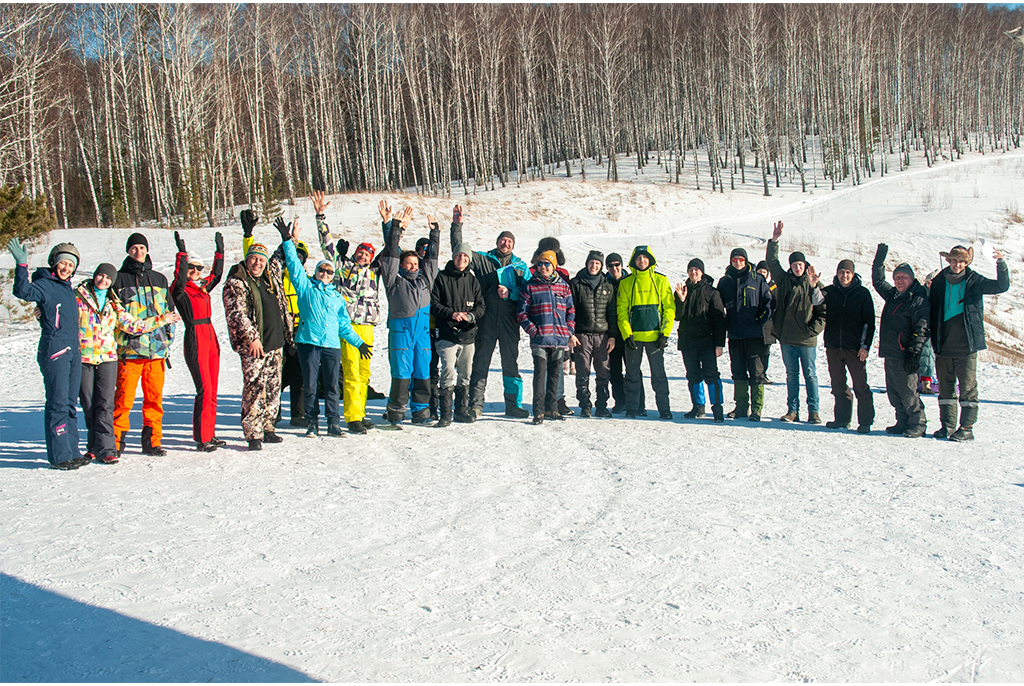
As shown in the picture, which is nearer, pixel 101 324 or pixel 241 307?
pixel 101 324

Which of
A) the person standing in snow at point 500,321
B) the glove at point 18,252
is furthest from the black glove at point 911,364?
the glove at point 18,252

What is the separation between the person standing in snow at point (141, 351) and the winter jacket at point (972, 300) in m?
7.65

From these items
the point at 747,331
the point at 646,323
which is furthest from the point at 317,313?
the point at 747,331

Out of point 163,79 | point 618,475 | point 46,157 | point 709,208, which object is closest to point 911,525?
point 618,475

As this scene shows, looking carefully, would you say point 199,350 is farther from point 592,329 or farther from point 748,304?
point 748,304

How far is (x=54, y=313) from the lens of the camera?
598 cm

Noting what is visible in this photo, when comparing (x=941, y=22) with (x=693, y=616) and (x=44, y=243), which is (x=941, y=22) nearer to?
(x=44, y=243)

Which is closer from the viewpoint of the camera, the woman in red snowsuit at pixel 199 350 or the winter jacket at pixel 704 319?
the woman in red snowsuit at pixel 199 350

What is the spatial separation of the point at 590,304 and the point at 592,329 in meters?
0.29

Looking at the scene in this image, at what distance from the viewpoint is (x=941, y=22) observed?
46875 mm

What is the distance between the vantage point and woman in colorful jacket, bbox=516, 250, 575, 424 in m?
7.76

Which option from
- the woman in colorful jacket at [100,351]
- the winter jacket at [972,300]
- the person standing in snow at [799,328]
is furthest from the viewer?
the person standing in snow at [799,328]

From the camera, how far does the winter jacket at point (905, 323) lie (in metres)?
7.18

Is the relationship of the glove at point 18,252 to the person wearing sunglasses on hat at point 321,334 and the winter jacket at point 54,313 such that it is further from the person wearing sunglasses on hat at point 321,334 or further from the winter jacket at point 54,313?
the person wearing sunglasses on hat at point 321,334
